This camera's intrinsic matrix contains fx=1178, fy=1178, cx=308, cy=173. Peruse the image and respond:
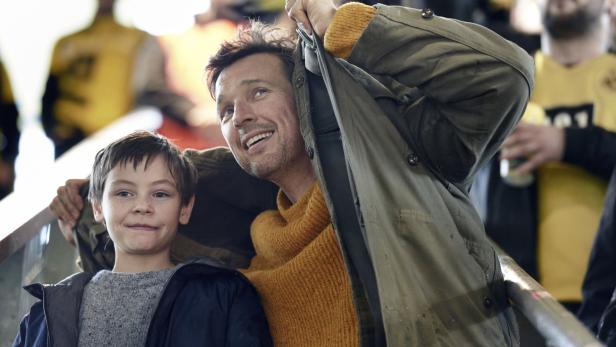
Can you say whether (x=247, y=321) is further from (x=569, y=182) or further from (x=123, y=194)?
(x=569, y=182)

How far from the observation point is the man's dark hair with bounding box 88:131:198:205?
9.70ft

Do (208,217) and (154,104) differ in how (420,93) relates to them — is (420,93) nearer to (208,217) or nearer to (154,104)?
(208,217)

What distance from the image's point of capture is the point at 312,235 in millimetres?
2854

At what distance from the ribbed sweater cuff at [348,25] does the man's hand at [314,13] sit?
32 mm

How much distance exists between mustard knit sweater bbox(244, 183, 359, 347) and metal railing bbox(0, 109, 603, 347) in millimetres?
397

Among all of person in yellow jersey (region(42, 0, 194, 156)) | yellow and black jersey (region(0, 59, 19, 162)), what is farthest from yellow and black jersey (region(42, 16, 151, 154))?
yellow and black jersey (region(0, 59, 19, 162))

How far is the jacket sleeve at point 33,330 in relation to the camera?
2852 mm

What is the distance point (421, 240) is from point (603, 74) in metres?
1.91

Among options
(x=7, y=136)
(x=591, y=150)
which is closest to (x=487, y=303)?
(x=591, y=150)

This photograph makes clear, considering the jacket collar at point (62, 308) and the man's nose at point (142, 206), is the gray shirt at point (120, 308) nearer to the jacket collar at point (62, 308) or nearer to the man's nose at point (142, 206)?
the jacket collar at point (62, 308)

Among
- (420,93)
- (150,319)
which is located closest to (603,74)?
(420,93)

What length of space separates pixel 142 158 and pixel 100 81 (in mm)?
3465

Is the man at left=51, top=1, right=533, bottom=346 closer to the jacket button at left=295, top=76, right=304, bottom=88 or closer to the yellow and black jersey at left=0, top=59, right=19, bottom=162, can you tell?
the jacket button at left=295, top=76, right=304, bottom=88

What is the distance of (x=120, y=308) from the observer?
286cm
